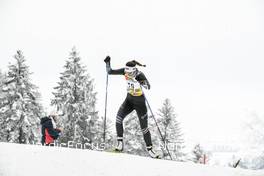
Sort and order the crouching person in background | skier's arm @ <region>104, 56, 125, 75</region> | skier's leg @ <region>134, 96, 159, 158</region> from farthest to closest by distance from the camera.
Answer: the crouching person in background
skier's arm @ <region>104, 56, 125, 75</region>
skier's leg @ <region>134, 96, 159, 158</region>

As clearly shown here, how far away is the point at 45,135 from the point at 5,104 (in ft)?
56.3

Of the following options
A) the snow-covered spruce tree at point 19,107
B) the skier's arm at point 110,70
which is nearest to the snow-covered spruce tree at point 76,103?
the snow-covered spruce tree at point 19,107

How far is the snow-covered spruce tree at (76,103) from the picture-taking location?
32.9 metres

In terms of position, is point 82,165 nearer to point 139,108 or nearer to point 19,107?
point 139,108

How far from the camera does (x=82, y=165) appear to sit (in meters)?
8.38

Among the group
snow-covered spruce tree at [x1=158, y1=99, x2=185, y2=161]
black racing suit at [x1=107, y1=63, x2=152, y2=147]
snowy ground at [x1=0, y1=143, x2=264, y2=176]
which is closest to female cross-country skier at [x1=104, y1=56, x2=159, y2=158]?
black racing suit at [x1=107, y1=63, x2=152, y2=147]

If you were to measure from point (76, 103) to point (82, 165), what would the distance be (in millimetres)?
25201

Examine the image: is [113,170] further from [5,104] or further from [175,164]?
[5,104]

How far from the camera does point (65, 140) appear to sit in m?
32.9

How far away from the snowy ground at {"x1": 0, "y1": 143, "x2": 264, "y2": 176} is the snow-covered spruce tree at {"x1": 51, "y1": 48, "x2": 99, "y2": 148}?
23108 mm

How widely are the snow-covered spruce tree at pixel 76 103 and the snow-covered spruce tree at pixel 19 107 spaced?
221cm

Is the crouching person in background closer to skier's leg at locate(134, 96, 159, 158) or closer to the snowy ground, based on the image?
skier's leg at locate(134, 96, 159, 158)

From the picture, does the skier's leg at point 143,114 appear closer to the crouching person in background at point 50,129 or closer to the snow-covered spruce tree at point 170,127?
the crouching person in background at point 50,129

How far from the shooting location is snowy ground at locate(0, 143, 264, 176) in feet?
26.1
